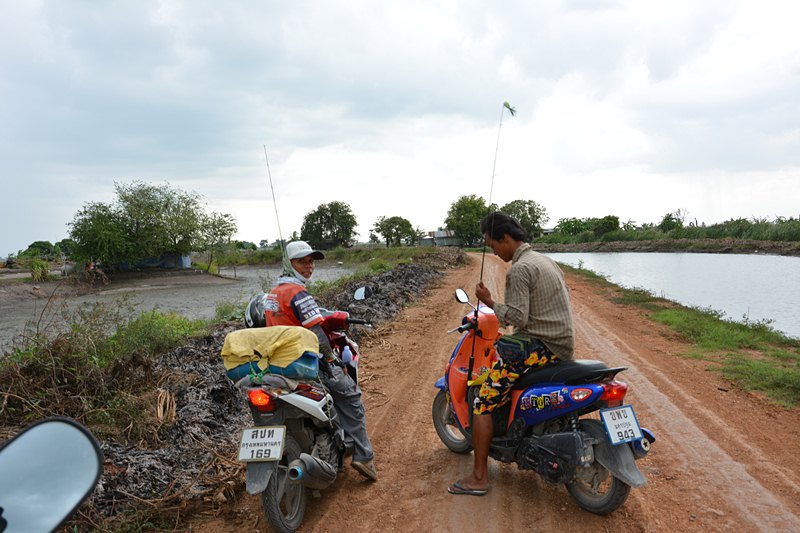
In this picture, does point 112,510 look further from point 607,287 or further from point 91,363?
point 607,287

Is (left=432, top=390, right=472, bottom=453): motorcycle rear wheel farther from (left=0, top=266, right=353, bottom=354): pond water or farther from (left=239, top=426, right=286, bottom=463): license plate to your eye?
(left=0, top=266, right=353, bottom=354): pond water

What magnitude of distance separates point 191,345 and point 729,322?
10462 mm

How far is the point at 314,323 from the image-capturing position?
339 centimetres

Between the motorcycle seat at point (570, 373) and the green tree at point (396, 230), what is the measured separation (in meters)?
73.4

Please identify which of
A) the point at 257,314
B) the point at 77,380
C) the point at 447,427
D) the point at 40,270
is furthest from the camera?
the point at 40,270

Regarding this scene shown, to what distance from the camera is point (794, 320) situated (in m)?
11.9

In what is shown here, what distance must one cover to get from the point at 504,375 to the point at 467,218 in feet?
230

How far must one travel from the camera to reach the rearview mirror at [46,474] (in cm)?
109

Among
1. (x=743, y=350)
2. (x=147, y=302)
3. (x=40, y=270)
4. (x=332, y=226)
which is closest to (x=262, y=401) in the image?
(x=743, y=350)

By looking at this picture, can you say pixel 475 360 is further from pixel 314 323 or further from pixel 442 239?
pixel 442 239

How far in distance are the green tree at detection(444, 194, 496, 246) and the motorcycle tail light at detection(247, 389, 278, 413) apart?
6779 centimetres

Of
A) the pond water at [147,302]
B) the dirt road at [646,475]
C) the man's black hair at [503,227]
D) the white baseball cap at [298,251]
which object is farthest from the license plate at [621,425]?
the pond water at [147,302]

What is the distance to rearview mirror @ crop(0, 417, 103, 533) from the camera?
109 centimetres

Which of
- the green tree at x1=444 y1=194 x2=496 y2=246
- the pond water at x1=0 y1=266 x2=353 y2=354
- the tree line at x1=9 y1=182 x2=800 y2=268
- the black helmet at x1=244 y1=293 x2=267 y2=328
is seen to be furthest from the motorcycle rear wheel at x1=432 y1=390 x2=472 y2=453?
the green tree at x1=444 y1=194 x2=496 y2=246
